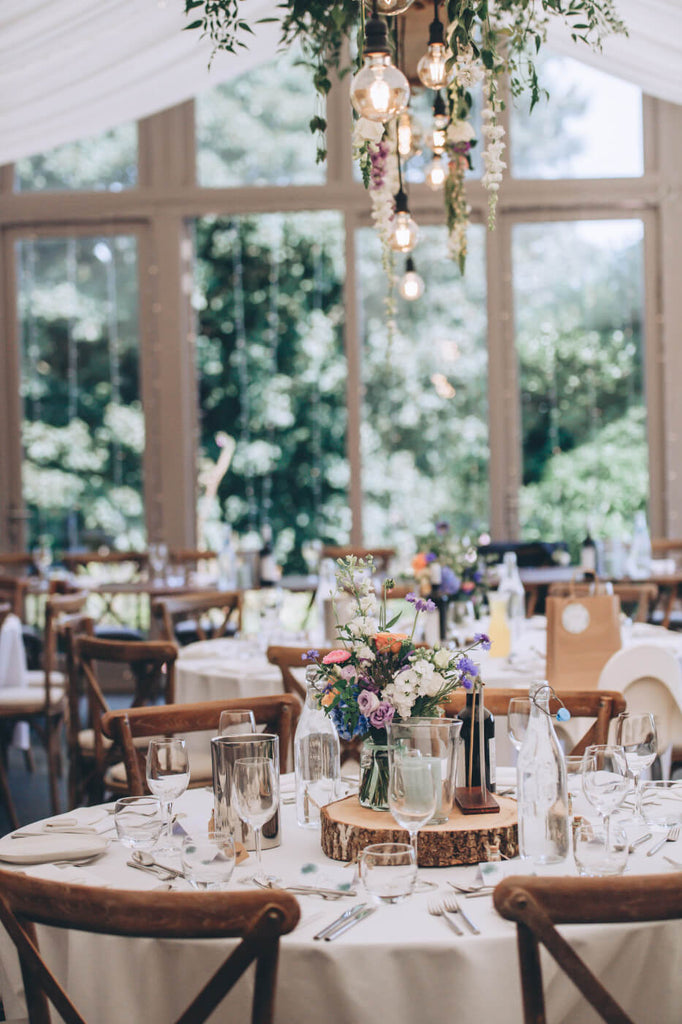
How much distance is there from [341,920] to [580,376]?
6298 mm

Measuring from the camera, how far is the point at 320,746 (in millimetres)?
2043

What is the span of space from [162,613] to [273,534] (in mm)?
3243

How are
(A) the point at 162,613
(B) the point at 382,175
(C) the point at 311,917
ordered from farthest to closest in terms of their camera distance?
(A) the point at 162,613
(B) the point at 382,175
(C) the point at 311,917

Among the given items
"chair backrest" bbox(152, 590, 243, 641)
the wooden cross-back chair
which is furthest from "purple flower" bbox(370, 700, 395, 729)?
"chair backrest" bbox(152, 590, 243, 641)

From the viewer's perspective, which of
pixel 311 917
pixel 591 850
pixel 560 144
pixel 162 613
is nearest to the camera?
pixel 311 917

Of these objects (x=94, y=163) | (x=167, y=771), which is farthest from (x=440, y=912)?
(x=94, y=163)

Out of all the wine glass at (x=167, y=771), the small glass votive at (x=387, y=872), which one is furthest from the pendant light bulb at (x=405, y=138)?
the small glass votive at (x=387, y=872)

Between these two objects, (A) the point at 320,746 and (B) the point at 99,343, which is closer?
(A) the point at 320,746

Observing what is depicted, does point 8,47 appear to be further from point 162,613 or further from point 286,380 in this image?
point 286,380

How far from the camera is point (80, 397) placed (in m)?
7.54

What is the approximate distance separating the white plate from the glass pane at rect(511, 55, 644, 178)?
6.29 meters

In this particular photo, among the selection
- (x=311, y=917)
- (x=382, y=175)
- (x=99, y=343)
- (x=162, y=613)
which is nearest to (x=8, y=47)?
(x=382, y=175)

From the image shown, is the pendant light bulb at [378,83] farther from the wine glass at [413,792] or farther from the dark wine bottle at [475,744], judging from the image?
the wine glass at [413,792]

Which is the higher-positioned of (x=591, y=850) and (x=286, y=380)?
(x=286, y=380)
